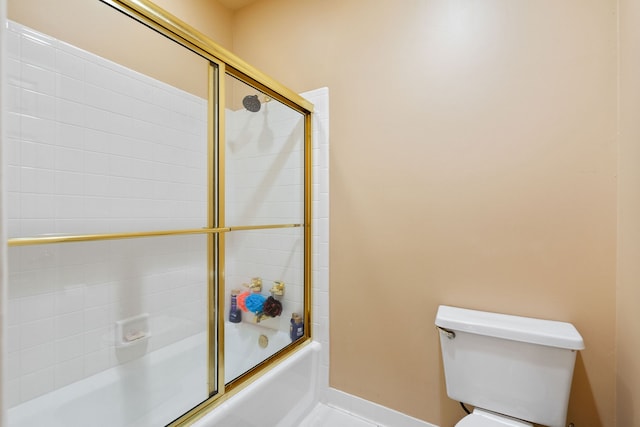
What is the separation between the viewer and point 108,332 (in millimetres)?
1332

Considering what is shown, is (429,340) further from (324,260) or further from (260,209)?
(260,209)

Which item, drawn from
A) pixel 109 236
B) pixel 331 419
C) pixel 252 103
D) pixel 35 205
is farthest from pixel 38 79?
pixel 331 419

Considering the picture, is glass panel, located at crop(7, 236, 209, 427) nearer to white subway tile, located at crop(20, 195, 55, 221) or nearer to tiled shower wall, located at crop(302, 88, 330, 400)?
white subway tile, located at crop(20, 195, 55, 221)

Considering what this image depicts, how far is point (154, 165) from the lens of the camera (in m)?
1.51

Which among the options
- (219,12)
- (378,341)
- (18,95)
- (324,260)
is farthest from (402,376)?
(219,12)

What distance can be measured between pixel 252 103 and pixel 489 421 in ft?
5.64

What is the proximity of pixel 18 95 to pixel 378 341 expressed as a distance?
1.85m

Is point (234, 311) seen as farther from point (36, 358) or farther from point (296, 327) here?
point (36, 358)

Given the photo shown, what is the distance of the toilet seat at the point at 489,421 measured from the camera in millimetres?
1024

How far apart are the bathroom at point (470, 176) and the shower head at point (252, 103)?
1.08 feet

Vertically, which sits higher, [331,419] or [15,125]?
[15,125]

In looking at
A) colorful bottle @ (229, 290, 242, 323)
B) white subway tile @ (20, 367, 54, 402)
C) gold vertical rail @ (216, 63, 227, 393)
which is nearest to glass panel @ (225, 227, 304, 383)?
colorful bottle @ (229, 290, 242, 323)

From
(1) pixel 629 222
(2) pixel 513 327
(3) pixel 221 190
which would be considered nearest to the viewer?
(1) pixel 629 222

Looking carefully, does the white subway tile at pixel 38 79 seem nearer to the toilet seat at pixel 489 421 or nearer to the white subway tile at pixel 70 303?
the white subway tile at pixel 70 303
